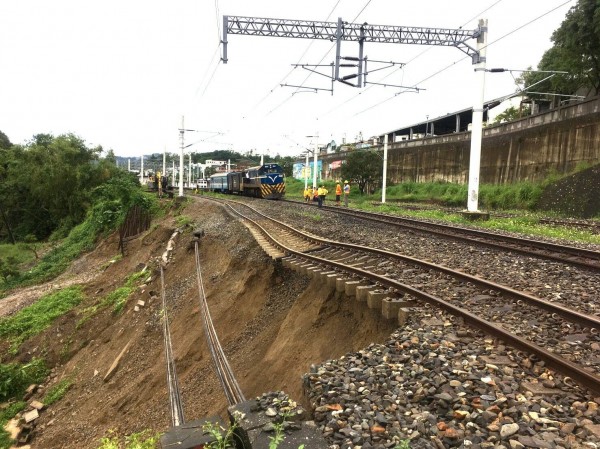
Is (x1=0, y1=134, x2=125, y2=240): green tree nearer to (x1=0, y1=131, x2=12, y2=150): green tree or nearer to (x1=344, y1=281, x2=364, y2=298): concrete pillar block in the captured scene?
(x1=0, y1=131, x2=12, y2=150): green tree

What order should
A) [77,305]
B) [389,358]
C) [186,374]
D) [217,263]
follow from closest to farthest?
[389,358] < [186,374] < [217,263] < [77,305]

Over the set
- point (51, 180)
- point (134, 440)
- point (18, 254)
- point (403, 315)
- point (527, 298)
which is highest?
point (51, 180)

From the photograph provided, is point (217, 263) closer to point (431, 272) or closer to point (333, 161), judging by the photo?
point (431, 272)

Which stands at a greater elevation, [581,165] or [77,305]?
[581,165]

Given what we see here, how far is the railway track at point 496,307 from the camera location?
4297 mm

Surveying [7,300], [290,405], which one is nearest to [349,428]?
[290,405]

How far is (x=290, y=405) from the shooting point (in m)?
3.79

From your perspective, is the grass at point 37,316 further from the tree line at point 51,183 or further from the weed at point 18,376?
the tree line at point 51,183

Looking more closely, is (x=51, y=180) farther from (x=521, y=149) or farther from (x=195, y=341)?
(x=521, y=149)

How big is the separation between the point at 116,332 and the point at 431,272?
358 inches

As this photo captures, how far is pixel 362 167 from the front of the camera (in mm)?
42844

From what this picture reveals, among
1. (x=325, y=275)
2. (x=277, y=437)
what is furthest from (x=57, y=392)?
(x=277, y=437)

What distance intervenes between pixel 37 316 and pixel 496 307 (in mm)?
16112

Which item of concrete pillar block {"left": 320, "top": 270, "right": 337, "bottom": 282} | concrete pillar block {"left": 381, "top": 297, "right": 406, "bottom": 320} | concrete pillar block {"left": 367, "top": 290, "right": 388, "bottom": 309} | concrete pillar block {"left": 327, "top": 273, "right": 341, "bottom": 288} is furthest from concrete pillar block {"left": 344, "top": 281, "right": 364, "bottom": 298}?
concrete pillar block {"left": 381, "top": 297, "right": 406, "bottom": 320}
